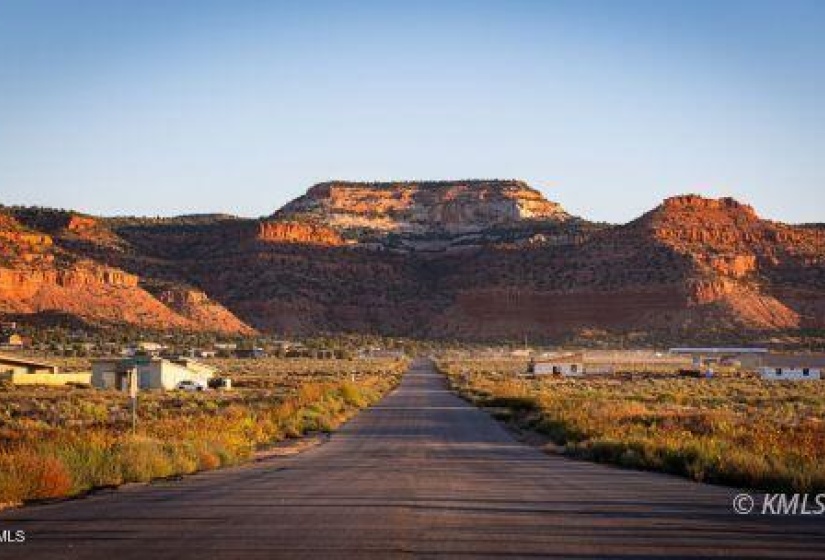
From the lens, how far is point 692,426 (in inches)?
1210

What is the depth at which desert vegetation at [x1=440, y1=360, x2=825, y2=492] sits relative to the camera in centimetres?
1884

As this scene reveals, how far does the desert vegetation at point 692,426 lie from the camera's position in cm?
1884

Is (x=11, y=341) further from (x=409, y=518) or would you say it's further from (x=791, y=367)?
(x=409, y=518)

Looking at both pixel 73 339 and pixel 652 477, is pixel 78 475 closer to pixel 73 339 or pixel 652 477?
pixel 652 477

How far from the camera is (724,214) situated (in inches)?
6634

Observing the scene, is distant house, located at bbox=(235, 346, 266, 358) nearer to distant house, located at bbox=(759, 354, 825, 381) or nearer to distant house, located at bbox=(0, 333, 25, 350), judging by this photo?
distant house, located at bbox=(0, 333, 25, 350)

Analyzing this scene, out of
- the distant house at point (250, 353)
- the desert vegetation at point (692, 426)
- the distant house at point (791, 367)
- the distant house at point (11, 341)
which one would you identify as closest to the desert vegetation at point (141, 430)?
the desert vegetation at point (692, 426)

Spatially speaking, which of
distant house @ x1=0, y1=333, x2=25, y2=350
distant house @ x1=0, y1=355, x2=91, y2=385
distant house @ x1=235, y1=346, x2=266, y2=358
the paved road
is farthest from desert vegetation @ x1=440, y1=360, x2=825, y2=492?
distant house @ x1=0, y1=333, x2=25, y2=350

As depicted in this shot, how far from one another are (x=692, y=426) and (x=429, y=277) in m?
146

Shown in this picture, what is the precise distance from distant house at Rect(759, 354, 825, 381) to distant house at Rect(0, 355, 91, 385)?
4631 cm

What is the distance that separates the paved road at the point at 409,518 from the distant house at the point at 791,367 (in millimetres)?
62756

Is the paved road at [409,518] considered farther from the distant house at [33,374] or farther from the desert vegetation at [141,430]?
the distant house at [33,374]

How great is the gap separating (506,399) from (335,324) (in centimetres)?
10958

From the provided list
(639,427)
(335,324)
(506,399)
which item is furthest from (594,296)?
(639,427)
